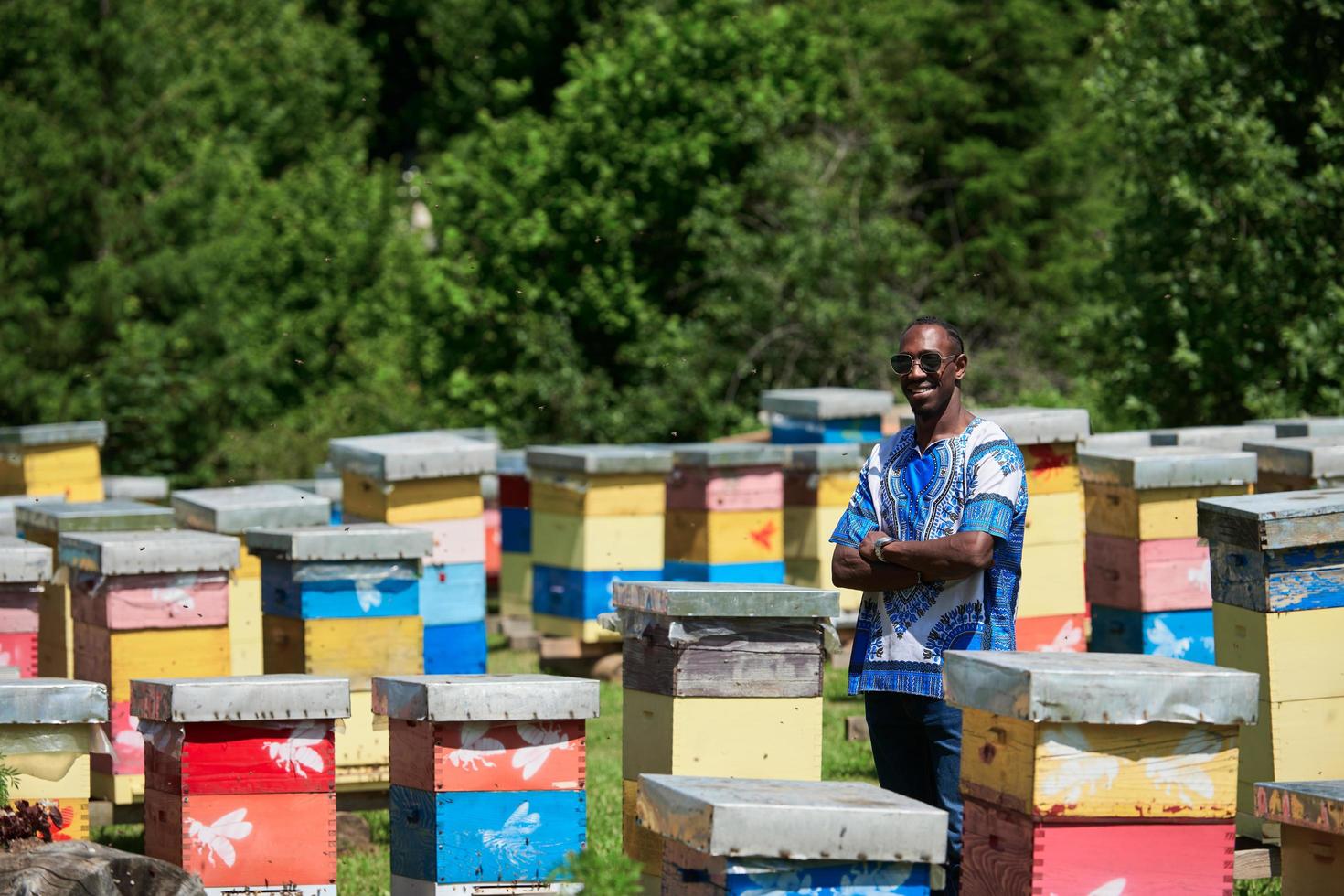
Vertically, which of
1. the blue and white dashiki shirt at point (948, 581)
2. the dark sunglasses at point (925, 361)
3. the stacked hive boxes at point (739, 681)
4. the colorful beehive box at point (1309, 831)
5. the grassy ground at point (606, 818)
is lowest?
the grassy ground at point (606, 818)

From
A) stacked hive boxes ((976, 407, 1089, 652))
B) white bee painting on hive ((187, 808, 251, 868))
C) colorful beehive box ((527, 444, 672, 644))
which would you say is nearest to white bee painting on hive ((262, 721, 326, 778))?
white bee painting on hive ((187, 808, 251, 868))

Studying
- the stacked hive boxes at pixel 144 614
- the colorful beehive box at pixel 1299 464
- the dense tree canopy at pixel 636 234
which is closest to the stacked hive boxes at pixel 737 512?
the colorful beehive box at pixel 1299 464

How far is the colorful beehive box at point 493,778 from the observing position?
14.7 ft

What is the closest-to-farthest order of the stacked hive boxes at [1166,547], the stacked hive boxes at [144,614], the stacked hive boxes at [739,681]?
the stacked hive boxes at [739,681] < the stacked hive boxes at [144,614] < the stacked hive boxes at [1166,547]

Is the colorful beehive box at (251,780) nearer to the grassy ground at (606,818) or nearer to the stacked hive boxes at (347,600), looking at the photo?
the grassy ground at (606,818)

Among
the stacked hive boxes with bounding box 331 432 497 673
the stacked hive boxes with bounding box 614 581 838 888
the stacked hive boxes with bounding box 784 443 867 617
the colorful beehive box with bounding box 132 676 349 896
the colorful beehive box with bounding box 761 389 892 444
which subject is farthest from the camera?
the colorful beehive box with bounding box 761 389 892 444

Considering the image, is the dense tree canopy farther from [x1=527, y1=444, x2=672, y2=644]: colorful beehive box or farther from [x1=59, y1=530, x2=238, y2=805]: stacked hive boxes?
[x1=59, y1=530, x2=238, y2=805]: stacked hive boxes

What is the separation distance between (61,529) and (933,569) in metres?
4.55

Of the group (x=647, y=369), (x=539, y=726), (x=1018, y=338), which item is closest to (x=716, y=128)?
(x=647, y=369)

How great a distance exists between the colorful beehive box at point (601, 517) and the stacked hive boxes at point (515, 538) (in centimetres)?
156

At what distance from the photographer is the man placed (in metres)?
4.14

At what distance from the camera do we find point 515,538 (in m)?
11.1

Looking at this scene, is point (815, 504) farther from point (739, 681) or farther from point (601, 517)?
point (739, 681)

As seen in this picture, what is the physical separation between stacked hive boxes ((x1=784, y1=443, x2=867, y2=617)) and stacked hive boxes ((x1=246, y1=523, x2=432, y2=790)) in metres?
3.21
